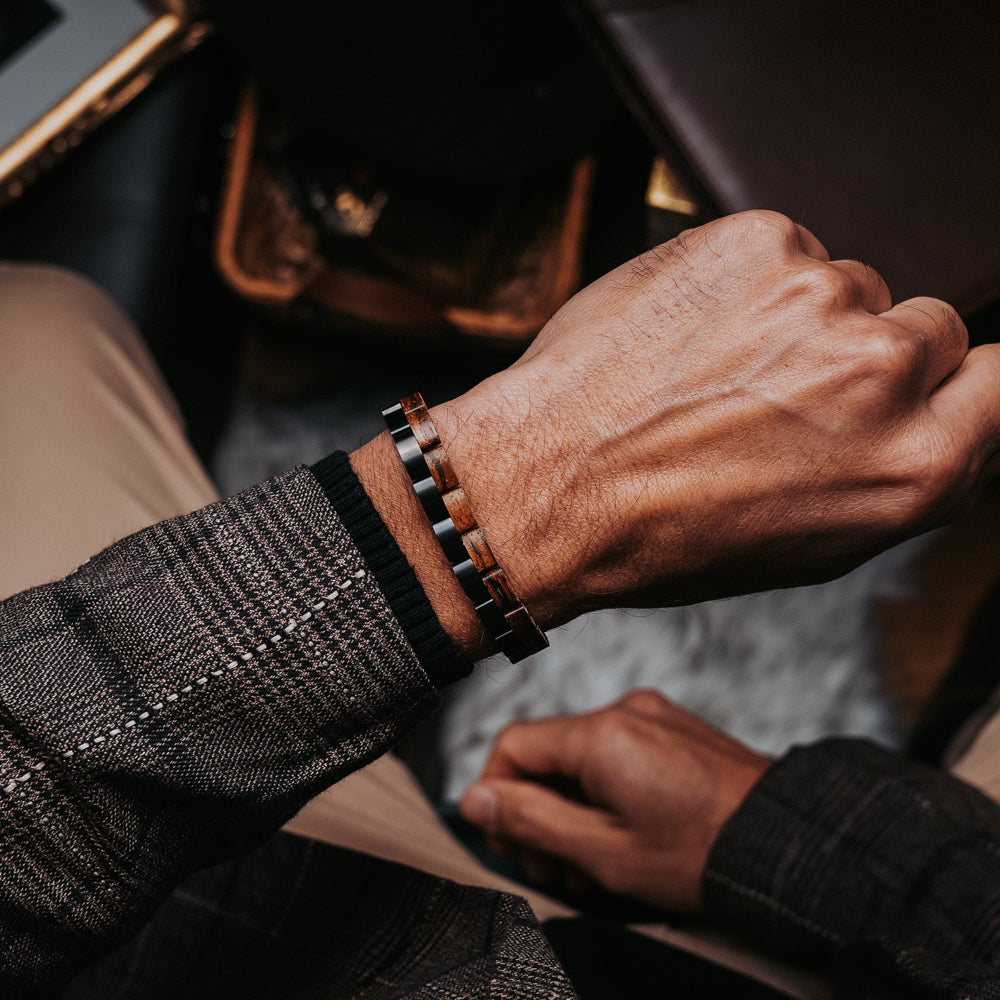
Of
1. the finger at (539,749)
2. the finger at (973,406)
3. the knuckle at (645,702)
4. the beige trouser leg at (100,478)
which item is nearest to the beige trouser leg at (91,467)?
the beige trouser leg at (100,478)

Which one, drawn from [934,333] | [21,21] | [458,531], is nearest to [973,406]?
[934,333]

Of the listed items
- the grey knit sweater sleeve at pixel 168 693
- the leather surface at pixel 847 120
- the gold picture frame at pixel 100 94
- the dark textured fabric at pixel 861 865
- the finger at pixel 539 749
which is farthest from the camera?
the gold picture frame at pixel 100 94

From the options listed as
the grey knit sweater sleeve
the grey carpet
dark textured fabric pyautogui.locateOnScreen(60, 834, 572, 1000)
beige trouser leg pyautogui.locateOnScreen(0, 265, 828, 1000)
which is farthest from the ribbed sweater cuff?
the grey carpet

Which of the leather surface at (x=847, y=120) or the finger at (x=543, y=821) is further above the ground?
the leather surface at (x=847, y=120)

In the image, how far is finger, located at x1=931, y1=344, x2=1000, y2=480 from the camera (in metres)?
0.49

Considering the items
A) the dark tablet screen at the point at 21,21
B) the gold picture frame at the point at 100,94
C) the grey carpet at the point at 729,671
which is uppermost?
the dark tablet screen at the point at 21,21

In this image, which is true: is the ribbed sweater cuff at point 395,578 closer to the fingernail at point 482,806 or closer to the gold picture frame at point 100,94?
the fingernail at point 482,806

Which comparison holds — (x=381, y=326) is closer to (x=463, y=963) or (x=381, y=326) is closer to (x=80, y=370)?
(x=80, y=370)

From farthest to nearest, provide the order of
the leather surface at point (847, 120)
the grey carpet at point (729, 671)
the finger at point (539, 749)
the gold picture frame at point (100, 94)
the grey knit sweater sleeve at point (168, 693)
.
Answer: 1. the grey carpet at point (729, 671)
2. the gold picture frame at point (100, 94)
3. the finger at point (539, 749)
4. the leather surface at point (847, 120)
5. the grey knit sweater sleeve at point (168, 693)

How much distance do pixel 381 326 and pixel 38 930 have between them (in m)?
0.87

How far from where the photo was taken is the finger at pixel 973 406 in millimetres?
491

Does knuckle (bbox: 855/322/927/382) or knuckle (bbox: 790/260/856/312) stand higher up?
knuckle (bbox: 790/260/856/312)

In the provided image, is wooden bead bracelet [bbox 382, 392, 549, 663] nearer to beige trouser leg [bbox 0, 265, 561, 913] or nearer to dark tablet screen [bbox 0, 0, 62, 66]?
beige trouser leg [bbox 0, 265, 561, 913]

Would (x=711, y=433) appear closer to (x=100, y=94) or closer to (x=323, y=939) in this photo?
(x=323, y=939)
